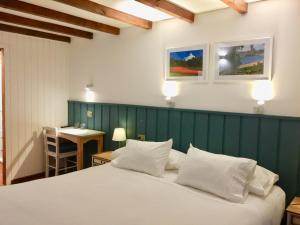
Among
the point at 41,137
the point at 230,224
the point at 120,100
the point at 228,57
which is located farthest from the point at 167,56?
the point at 41,137

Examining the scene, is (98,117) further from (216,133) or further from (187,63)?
(216,133)

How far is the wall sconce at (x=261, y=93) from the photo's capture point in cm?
255

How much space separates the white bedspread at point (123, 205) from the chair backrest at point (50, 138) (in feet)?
4.86

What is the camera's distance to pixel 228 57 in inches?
109

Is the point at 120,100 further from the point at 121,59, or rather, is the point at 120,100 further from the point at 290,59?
the point at 290,59

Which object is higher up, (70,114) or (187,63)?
(187,63)

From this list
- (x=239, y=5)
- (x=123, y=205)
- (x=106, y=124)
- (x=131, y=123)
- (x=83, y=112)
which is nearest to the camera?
(x=123, y=205)

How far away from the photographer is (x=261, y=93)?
8.48ft

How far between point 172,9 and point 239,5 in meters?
0.68

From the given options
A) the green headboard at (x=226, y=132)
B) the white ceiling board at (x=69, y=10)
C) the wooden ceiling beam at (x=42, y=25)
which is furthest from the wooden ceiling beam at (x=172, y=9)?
the wooden ceiling beam at (x=42, y=25)

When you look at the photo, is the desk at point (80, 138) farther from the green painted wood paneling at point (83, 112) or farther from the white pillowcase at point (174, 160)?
the white pillowcase at point (174, 160)

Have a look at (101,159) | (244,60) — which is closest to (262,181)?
(244,60)

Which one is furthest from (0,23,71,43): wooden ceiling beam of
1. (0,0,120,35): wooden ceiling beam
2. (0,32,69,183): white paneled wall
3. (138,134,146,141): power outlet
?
(138,134,146,141): power outlet

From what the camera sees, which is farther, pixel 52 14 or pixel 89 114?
pixel 89 114
